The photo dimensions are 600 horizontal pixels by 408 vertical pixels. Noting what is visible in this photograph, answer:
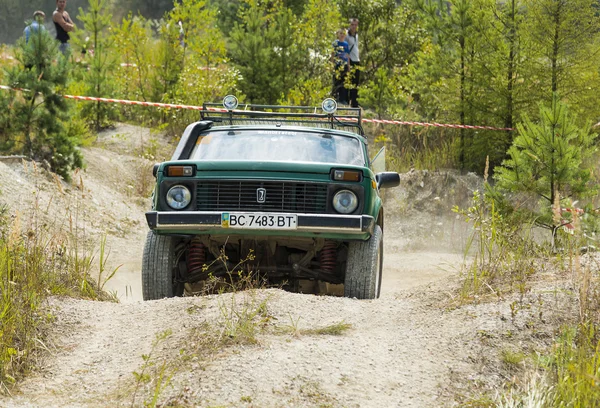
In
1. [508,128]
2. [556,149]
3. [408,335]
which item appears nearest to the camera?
[408,335]

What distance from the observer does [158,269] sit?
7500 mm

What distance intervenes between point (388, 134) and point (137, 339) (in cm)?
1253

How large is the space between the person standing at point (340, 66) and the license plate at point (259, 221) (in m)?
12.4

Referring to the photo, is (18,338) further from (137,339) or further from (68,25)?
(68,25)

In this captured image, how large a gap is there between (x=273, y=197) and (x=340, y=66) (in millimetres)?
12741

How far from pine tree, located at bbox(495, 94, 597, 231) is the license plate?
11.4 feet

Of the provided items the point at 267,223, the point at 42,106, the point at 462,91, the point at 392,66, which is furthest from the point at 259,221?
the point at 392,66

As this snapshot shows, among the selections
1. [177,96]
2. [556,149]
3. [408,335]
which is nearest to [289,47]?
[177,96]

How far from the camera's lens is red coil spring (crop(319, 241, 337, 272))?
25.3 ft

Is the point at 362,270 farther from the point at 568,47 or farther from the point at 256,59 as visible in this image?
the point at 256,59

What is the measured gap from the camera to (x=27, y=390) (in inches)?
200

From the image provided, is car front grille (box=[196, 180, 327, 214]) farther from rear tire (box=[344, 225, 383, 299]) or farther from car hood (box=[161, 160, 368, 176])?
rear tire (box=[344, 225, 383, 299])

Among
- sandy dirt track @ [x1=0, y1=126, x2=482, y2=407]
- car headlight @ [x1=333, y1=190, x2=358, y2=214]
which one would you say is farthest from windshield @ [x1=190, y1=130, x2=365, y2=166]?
sandy dirt track @ [x1=0, y1=126, x2=482, y2=407]

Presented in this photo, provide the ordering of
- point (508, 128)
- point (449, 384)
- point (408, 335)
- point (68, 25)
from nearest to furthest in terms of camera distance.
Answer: point (449, 384) → point (408, 335) → point (508, 128) → point (68, 25)
